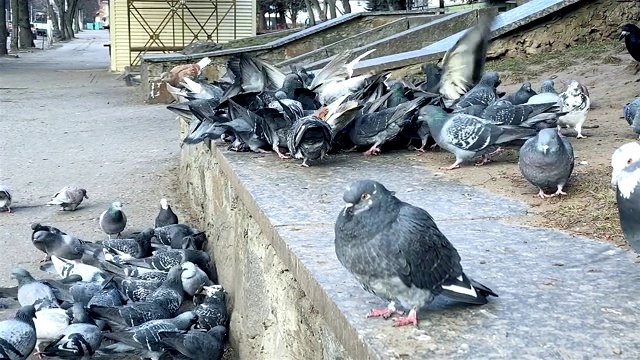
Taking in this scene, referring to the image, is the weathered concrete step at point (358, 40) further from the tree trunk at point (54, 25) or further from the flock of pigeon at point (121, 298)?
the tree trunk at point (54, 25)

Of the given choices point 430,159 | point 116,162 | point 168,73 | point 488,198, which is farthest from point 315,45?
point 488,198

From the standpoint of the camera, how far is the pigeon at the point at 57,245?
614cm

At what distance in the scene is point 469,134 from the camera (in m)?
4.93

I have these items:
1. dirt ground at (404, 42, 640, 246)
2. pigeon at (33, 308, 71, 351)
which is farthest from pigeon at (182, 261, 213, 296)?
dirt ground at (404, 42, 640, 246)

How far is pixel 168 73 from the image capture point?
613 inches

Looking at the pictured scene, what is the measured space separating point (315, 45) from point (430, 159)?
10.7 m

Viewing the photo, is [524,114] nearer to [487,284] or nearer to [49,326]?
[487,284]

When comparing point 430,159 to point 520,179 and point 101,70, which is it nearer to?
point 520,179

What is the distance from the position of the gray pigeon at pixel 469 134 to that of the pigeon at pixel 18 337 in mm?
2674

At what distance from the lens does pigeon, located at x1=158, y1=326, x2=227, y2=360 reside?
4.61 meters

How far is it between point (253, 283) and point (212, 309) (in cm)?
73

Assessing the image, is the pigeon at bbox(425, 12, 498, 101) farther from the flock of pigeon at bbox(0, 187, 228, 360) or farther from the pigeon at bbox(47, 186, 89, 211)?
the pigeon at bbox(47, 186, 89, 211)

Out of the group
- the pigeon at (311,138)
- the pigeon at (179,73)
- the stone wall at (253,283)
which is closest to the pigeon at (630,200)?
the stone wall at (253,283)

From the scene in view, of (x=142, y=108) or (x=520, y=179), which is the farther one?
(x=142, y=108)
